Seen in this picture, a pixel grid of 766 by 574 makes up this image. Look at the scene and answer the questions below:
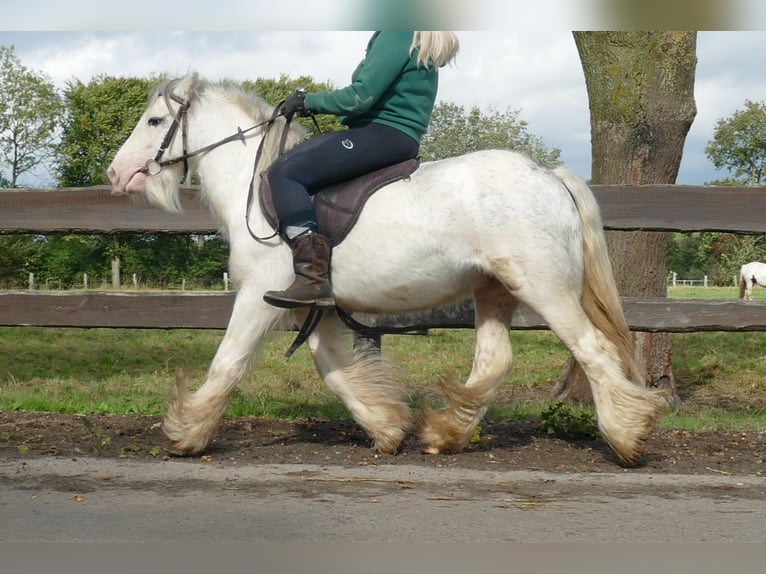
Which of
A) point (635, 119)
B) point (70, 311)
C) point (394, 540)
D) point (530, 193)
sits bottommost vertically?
point (394, 540)

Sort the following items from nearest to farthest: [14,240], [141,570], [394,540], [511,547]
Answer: [141,570]
[511,547]
[394,540]
[14,240]

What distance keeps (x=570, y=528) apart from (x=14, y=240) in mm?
20945

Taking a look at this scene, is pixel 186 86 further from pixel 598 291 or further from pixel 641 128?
pixel 641 128

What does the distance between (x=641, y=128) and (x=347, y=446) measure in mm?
4380

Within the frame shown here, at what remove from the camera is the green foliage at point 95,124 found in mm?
28484

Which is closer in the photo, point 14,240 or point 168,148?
point 168,148

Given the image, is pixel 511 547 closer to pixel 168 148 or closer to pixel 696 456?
pixel 696 456

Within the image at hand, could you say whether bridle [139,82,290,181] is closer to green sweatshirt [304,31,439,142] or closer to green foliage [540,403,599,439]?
green sweatshirt [304,31,439,142]

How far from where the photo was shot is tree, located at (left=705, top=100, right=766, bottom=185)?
38156 mm

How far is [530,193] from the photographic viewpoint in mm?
5195

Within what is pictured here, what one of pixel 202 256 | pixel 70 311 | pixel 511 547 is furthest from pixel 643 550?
pixel 202 256

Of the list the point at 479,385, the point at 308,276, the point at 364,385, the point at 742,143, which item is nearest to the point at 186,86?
the point at 308,276

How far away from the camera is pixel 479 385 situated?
5.67 meters

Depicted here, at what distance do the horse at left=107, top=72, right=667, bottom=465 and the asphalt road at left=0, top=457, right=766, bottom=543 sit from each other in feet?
1.54
